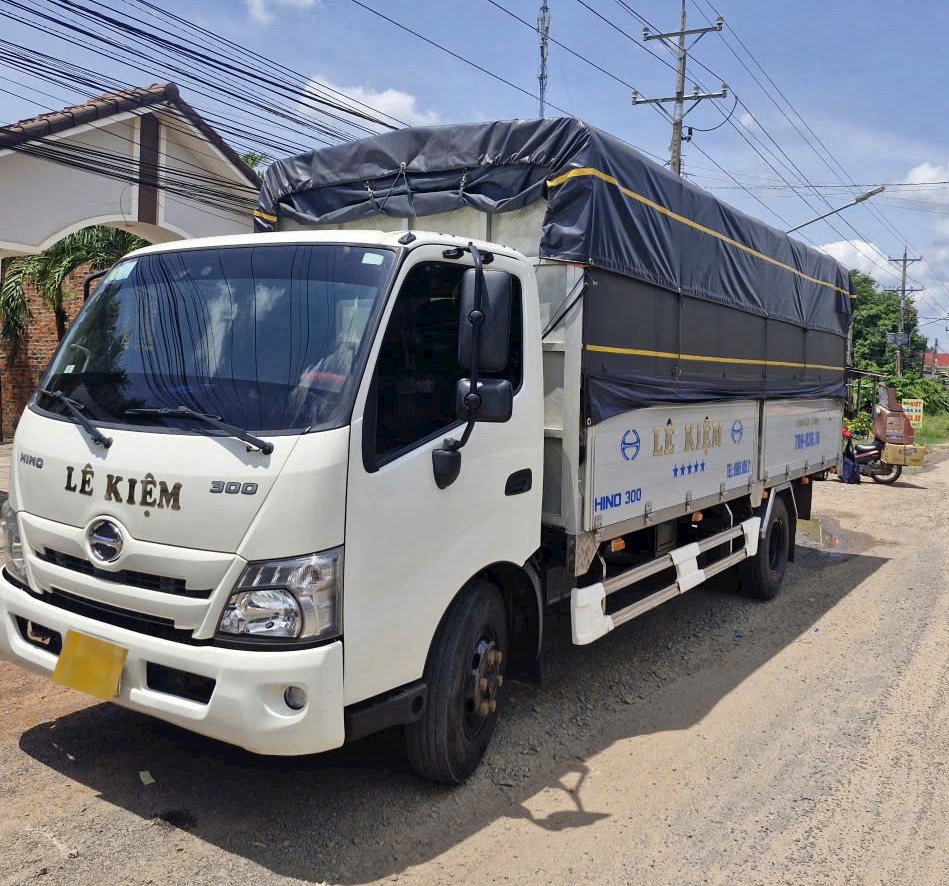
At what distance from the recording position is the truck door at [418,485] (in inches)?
117

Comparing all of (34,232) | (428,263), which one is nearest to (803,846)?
(428,263)

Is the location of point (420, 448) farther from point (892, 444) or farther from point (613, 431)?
point (892, 444)

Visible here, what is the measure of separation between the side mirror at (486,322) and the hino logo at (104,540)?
1435 millimetres

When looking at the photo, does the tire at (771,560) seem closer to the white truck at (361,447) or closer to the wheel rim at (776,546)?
the wheel rim at (776,546)

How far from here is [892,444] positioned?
55.3 feet

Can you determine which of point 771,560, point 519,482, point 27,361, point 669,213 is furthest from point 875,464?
point 27,361

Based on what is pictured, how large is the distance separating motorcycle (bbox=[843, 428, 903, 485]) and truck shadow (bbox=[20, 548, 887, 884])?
13.7 meters

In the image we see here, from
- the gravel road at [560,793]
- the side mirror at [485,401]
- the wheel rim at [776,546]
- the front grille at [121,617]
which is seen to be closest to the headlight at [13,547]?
the front grille at [121,617]

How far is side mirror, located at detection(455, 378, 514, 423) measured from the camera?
3320mm

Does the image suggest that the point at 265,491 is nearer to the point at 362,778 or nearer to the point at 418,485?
the point at 418,485

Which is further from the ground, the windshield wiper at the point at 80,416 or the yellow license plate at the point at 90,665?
the windshield wiper at the point at 80,416

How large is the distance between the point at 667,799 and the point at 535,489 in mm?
1528

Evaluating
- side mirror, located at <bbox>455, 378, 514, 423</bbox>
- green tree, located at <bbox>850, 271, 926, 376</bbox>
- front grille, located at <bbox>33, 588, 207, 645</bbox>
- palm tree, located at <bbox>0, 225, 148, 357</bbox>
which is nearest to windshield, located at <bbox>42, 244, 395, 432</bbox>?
side mirror, located at <bbox>455, 378, 514, 423</bbox>

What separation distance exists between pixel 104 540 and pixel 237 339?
0.89m
